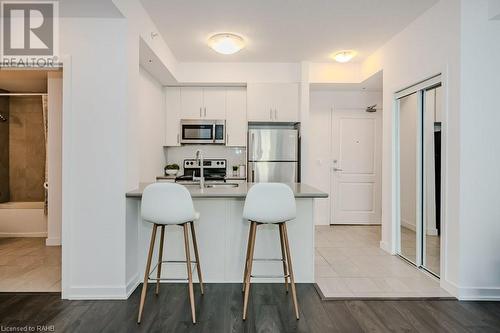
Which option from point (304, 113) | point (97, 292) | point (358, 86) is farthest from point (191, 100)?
point (97, 292)

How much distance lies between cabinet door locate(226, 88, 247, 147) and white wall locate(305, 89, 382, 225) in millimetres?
1294

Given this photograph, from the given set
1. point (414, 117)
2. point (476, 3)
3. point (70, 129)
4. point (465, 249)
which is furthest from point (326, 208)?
point (70, 129)

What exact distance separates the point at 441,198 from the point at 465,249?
474 millimetres

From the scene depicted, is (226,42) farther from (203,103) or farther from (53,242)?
(53,242)

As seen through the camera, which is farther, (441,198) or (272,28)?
(272,28)

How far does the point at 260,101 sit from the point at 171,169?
1.78 m

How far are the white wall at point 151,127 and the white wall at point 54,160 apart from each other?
1.22m

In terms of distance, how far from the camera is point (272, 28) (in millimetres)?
3535

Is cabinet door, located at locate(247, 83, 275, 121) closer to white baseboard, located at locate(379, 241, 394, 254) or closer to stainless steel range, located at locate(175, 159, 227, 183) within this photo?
stainless steel range, located at locate(175, 159, 227, 183)

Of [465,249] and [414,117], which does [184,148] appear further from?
[465,249]

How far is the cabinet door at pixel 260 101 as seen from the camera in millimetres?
4824

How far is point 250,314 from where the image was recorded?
7.78ft

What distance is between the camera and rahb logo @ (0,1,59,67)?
2.60 metres

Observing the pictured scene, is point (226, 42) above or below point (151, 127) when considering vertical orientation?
above
